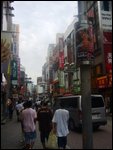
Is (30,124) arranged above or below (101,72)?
below

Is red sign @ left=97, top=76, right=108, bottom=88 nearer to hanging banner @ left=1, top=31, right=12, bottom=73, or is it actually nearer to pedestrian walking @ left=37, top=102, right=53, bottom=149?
hanging banner @ left=1, top=31, right=12, bottom=73

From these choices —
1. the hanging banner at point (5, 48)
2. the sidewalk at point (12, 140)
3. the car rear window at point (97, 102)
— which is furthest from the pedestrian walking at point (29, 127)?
the car rear window at point (97, 102)

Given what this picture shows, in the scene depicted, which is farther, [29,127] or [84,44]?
[29,127]

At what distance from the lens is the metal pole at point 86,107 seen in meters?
7.99

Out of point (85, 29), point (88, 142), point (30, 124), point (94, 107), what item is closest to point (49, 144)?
point (30, 124)

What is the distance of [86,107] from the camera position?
8.12 meters

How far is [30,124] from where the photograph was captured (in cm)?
1077

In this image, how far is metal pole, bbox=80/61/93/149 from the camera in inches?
315

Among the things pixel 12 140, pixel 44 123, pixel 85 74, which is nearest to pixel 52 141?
pixel 44 123

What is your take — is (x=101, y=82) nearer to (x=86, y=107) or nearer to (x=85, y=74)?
(x=85, y=74)

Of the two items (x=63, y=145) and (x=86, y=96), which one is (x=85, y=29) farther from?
(x=63, y=145)

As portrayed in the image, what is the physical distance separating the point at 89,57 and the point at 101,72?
28.1 m

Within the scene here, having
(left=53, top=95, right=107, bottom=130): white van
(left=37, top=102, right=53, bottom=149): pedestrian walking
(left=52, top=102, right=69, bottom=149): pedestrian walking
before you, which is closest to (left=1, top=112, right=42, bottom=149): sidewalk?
(left=37, top=102, right=53, bottom=149): pedestrian walking

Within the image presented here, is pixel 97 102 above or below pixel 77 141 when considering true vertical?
above
